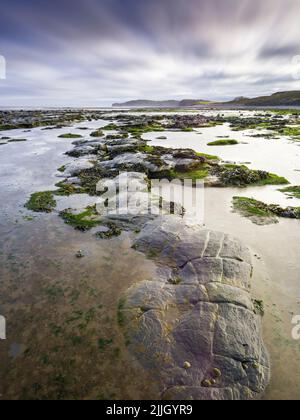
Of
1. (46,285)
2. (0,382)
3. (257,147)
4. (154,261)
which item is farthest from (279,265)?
(257,147)

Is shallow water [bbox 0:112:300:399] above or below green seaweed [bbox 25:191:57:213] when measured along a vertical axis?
below

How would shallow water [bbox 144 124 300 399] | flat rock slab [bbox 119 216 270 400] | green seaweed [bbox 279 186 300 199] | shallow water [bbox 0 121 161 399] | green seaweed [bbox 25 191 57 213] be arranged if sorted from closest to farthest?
flat rock slab [bbox 119 216 270 400]
shallow water [bbox 0 121 161 399]
shallow water [bbox 144 124 300 399]
green seaweed [bbox 25 191 57 213]
green seaweed [bbox 279 186 300 199]

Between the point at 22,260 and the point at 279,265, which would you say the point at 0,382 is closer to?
the point at 22,260

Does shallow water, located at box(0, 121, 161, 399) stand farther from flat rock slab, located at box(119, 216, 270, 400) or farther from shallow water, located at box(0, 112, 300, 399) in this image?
flat rock slab, located at box(119, 216, 270, 400)

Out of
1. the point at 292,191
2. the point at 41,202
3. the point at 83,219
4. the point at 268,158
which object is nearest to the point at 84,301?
the point at 83,219

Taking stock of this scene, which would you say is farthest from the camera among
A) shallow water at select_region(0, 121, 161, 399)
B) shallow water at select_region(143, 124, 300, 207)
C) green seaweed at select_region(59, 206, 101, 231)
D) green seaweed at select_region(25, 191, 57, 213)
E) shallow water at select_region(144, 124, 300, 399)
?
shallow water at select_region(143, 124, 300, 207)

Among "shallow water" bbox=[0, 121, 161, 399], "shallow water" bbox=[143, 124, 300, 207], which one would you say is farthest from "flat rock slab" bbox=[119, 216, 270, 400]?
"shallow water" bbox=[143, 124, 300, 207]

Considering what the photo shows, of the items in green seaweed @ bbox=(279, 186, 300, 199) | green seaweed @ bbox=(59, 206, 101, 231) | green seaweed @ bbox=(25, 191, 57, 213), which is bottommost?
green seaweed @ bbox=(59, 206, 101, 231)

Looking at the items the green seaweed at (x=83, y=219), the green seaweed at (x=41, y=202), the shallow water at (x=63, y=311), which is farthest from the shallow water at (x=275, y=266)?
the green seaweed at (x=41, y=202)
